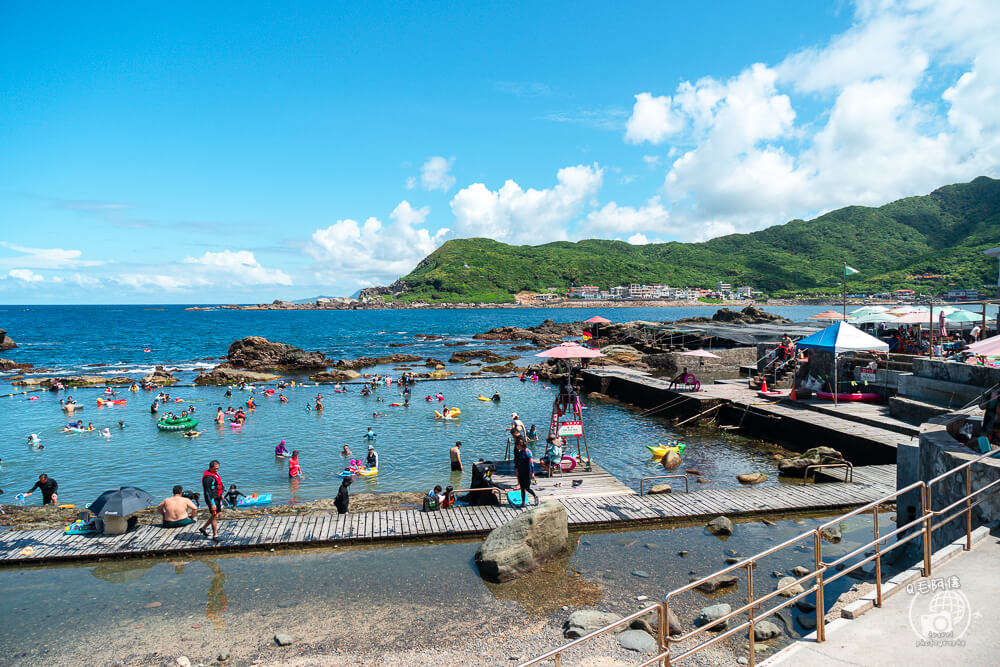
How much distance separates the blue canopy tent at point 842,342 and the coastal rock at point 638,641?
58.3ft

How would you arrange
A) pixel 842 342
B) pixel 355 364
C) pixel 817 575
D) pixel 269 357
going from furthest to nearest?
pixel 269 357, pixel 355 364, pixel 842 342, pixel 817 575

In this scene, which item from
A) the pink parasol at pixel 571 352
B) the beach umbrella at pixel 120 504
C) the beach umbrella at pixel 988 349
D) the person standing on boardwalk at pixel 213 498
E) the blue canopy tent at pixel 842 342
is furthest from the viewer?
the blue canopy tent at pixel 842 342

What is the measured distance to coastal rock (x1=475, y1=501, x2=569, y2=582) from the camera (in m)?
11.0

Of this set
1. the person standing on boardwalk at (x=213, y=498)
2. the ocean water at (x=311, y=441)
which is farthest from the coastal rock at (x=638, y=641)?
the ocean water at (x=311, y=441)

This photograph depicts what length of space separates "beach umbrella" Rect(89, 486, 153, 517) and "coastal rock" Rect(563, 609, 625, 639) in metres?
10.3

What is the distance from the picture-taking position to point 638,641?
855cm

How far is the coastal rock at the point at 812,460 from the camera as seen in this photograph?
1711cm

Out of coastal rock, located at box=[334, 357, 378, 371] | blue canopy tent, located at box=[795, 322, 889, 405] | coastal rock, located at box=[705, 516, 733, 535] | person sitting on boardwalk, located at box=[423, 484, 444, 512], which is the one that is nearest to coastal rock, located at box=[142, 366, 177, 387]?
coastal rock, located at box=[334, 357, 378, 371]

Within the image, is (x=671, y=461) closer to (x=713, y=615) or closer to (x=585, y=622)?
(x=713, y=615)

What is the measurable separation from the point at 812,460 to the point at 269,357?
168ft

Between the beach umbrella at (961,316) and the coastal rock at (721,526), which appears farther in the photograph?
the beach umbrella at (961,316)

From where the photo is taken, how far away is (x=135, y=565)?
11.9 m

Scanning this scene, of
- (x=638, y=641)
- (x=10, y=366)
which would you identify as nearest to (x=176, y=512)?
(x=638, y=641)

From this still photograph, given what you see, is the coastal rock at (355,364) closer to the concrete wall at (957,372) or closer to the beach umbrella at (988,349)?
the concrete wall at (957,372)
